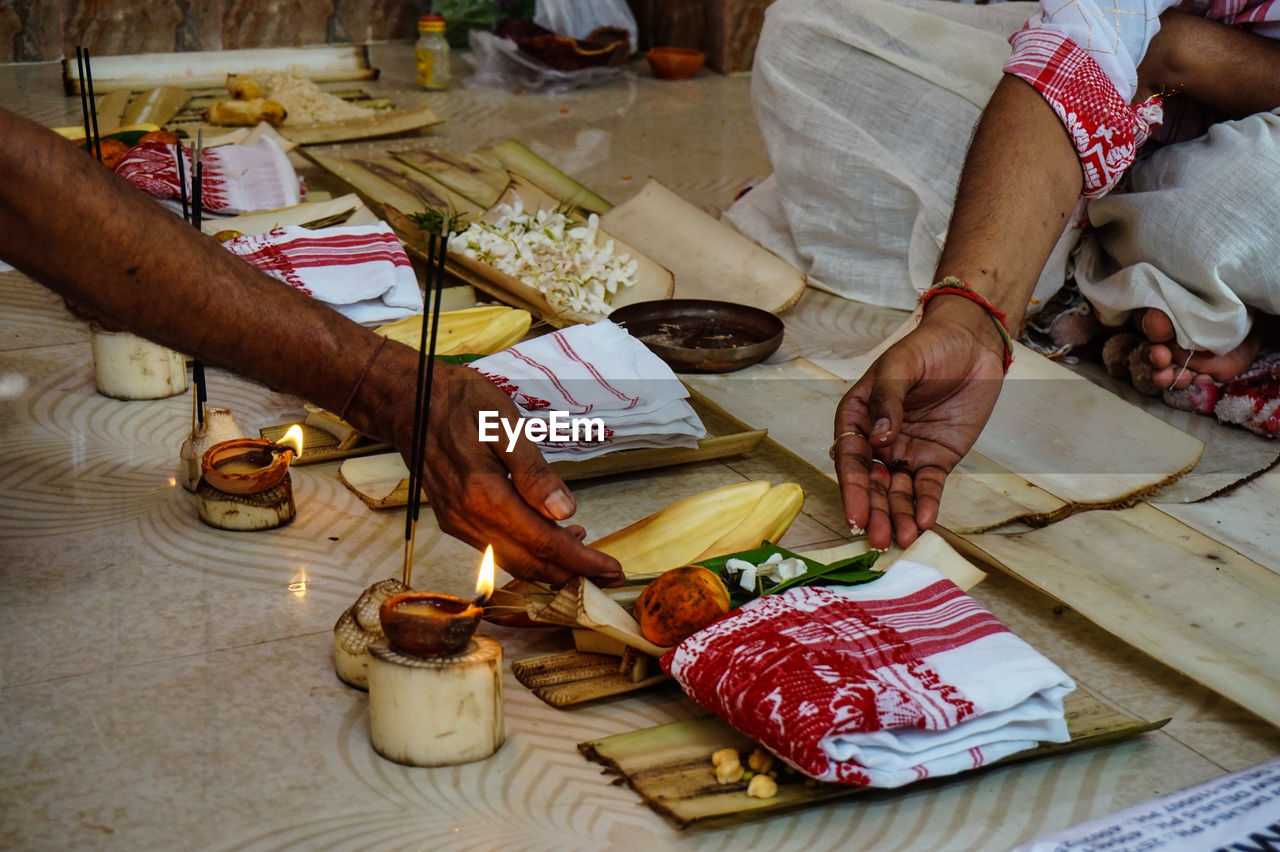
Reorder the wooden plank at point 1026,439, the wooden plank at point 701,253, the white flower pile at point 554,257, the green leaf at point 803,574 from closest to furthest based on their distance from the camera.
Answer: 1. the green leaf at point 803,574
2. the wooden plank at point 1026,439
3. the white flower pile at point 554,257
4. the wooden plank at point 701,253

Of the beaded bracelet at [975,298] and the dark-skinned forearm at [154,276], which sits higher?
the dark-skinned forearm at [154,276]

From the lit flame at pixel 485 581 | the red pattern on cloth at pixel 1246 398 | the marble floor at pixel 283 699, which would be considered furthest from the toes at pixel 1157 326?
the lit flame at pixel 485 581

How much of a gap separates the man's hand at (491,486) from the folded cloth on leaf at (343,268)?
872mm

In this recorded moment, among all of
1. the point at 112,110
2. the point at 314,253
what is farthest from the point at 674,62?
the point at 314,253

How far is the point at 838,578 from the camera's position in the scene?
4.86ft

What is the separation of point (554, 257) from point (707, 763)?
Result: 1539 millimetres

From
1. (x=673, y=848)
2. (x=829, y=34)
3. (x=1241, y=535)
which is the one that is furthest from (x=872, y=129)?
(x=673, y=848)

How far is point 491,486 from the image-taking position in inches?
53.2

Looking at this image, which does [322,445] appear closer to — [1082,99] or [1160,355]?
[1082,99]

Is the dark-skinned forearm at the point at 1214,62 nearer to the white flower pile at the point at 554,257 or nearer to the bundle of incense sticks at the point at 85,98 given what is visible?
the white flower pile at the point at 554,257

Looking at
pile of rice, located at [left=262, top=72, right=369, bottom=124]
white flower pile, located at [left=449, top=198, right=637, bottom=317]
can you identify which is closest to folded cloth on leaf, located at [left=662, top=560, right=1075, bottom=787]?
white flower pile, located at [left=449, top=198, right=637, bottom=317]

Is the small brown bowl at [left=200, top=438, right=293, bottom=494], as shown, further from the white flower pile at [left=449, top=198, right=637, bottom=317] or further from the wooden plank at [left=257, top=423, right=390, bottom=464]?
the white flower pile at [left=449, top=198, right=637, bottom=317]

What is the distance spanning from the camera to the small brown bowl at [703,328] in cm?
236

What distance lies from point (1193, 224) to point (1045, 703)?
4.40ft
